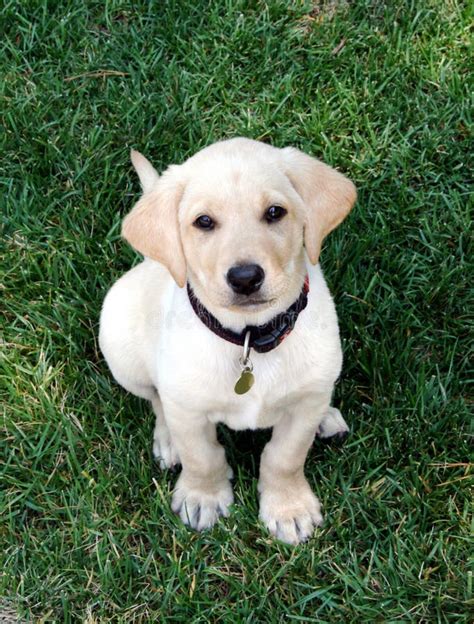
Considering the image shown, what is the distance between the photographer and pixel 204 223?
2.81 metres

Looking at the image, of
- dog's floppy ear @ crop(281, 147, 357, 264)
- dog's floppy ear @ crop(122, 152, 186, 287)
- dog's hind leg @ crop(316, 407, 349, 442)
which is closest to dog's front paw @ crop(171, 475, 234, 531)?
dog's hind leg @ crop(316, 407, 349, 442)

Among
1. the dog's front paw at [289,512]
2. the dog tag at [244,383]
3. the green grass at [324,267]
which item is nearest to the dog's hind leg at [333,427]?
the green grass at [324,267]

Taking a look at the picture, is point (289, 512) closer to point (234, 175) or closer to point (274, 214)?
point (274, 214)

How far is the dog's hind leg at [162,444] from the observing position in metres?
3.68

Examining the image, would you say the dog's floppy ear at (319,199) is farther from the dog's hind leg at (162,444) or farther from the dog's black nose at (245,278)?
the dog's hind leg at (162,444)

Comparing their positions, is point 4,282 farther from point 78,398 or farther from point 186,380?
point 186,380

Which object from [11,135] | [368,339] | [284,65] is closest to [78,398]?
A: [368,339]

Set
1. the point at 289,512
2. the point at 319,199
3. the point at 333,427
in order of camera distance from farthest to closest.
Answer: the point at 333,427
the point at 289,512
the point at 319,199

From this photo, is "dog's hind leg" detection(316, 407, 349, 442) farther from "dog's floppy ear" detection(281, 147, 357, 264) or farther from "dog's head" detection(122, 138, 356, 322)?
"dog's floppy ear" detection(281, 147, 357, 264)

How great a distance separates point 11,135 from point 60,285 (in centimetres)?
101

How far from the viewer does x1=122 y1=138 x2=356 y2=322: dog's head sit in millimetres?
2701

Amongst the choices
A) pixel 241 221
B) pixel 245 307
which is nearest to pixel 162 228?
pixel 241 221

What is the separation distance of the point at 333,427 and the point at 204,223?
1.28 metres

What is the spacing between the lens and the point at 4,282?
419cm
